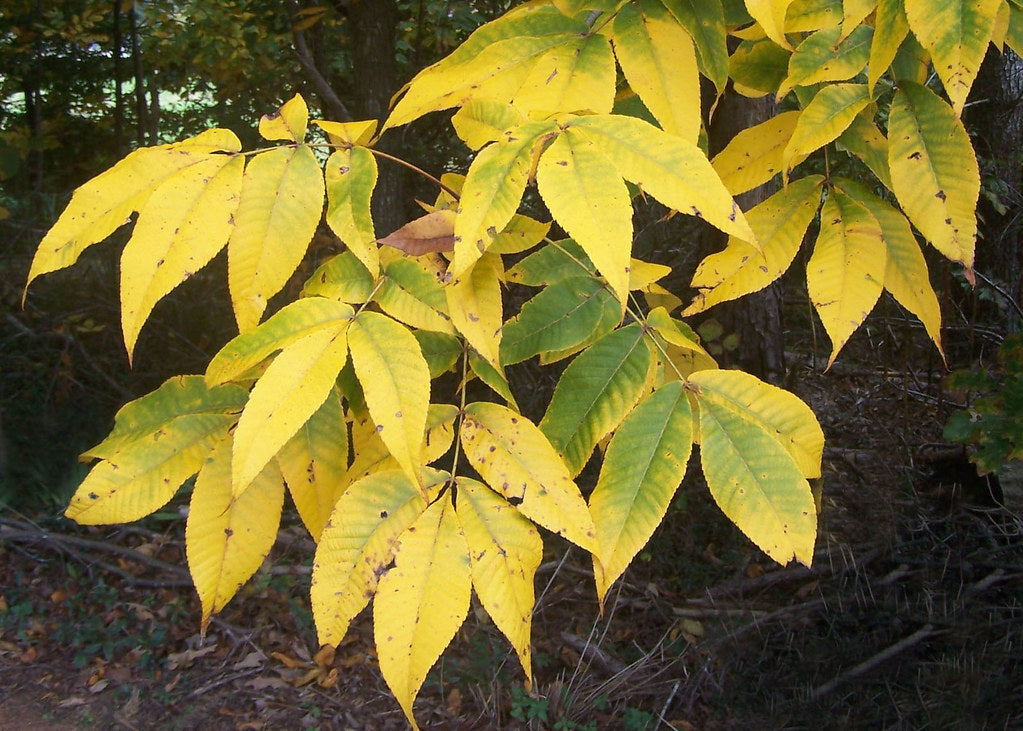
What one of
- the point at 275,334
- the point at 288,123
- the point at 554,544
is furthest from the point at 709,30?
the point at 554,544

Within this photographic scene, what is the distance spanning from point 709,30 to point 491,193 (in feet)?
1.28

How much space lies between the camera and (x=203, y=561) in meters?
0.80

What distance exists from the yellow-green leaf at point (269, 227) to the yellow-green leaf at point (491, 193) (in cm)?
16

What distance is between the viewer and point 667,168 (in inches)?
28.2

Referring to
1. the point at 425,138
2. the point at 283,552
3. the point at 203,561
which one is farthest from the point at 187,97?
the point at 203,561

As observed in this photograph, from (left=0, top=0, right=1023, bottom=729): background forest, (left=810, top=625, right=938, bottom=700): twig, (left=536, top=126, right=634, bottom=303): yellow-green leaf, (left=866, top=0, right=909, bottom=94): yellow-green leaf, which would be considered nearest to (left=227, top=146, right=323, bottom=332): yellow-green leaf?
(left=536, top=126, right=634, bottom=303): yellow-green leaf

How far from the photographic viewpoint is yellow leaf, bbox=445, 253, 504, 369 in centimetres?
77

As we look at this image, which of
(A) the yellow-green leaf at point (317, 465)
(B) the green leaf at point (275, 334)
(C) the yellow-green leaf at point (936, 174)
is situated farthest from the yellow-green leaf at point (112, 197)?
(C) the yellow-green leaf at point (936, 174)

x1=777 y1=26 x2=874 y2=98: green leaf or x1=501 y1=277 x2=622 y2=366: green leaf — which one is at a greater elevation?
x1=777 y1=26 x2=874 y2=98: green leaf

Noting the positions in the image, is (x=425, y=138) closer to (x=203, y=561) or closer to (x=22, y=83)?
(x=22, y=83)

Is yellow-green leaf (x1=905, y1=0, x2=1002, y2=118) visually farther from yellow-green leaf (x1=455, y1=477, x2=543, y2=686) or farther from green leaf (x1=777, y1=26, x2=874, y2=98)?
yellow-green leaf (x1=455, y1=477, x2=543, y2=686)

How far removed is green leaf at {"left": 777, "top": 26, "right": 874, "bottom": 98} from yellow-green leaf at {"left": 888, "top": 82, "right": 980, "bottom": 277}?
0.07 meters

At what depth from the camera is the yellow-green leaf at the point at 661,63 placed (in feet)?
2.75

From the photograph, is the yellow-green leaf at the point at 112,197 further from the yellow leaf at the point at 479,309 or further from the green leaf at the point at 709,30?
the green leaf at the point at 709,30
